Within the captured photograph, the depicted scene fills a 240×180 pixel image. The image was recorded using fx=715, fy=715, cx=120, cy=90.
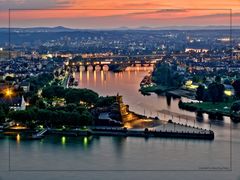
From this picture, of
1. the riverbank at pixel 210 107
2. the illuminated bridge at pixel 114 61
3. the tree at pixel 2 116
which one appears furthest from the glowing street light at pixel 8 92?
the illuminated bridge at pixel 114 61

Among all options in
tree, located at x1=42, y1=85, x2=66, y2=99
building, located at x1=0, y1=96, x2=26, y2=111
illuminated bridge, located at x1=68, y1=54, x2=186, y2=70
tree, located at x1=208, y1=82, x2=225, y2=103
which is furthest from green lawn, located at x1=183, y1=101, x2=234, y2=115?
illuminated bridge, located at x1=68, y1=54, x2=186, y2=70

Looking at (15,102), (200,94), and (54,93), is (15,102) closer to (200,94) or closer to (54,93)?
(54,93)

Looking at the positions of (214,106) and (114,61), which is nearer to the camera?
(214,106)

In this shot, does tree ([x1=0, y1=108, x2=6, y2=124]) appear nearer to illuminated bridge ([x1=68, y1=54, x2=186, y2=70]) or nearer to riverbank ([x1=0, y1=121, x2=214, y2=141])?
riverbank ([x1=0, y1=121, x2=214, y2=141])

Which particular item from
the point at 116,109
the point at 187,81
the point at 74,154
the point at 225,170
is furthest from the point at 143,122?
the point at 187,81

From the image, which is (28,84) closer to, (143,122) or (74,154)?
(143,122)

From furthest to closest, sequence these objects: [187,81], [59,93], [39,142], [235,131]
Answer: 1. [187,81]
2. [59,93]
3. [235,131]
4. [39,142]

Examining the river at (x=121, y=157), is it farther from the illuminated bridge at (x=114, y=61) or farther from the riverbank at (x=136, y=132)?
the illuminated bridge at (x=114, y=61)


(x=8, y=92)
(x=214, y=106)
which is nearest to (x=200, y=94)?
(x=214, y=106)
